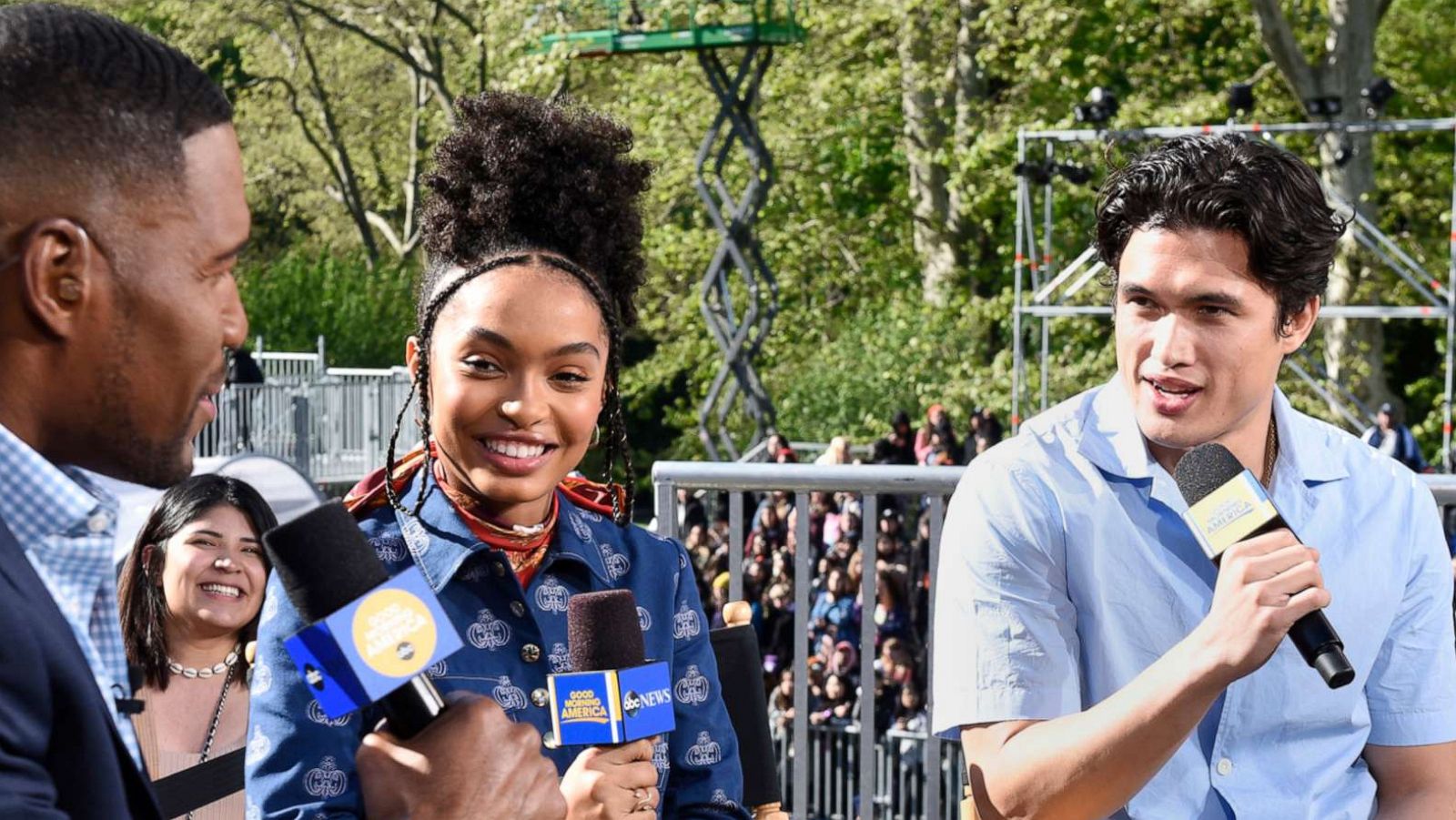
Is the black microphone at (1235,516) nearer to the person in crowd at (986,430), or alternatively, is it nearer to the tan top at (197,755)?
the tan top at (197,755)

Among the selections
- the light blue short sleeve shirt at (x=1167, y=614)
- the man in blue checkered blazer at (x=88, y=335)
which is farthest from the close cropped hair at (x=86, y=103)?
the light blue short sleeve shirt at (x=1167, y=614)

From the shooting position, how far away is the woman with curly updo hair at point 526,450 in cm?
235

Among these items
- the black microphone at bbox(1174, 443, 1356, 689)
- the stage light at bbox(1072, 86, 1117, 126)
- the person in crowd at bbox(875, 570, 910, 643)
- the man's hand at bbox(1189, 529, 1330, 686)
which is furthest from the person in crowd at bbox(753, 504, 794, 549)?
the stage light at bbox(1072, 86, 1117, 126)

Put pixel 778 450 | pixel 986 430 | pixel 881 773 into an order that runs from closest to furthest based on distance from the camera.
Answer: pixel 881 773 → pixel 778 450 → pixel 986 430

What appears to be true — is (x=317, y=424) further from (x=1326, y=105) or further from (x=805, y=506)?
(x=805, y=506)

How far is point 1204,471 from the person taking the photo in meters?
2.51

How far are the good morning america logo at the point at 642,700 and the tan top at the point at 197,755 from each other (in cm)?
179

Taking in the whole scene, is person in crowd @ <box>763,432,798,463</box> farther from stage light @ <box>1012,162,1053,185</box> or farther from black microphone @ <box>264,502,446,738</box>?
black microphone @ <box>264,502,446,738</box>

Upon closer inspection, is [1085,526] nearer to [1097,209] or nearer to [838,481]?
[1097,209]

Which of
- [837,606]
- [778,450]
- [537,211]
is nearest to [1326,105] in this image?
[778,450]

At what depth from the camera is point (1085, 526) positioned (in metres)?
2.79

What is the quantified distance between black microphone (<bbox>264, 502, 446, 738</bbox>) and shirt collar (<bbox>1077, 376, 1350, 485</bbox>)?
1.53 metres

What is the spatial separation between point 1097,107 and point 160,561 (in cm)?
1194

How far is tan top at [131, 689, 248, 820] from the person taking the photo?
11.6ft
